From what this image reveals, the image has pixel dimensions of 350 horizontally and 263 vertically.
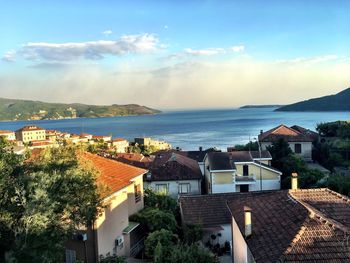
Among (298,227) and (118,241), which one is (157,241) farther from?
(298,227)

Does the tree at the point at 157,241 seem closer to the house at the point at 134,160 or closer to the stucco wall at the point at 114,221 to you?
the stucco wall at the point at 114,221

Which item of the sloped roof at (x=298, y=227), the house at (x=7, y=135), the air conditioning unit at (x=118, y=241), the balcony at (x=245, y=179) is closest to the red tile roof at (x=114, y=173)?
the air conditioning unit at (x=118, y=241)

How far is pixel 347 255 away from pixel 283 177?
27219mm

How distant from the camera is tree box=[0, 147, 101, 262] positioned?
830cm

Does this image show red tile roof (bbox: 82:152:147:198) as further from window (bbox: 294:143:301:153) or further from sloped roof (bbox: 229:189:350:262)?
window (bbox: 294:143:301:153)

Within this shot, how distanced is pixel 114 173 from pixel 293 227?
32.8 ft

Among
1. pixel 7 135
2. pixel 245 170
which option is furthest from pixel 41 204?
pixel 245 170

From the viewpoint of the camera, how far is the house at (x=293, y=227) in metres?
8.82

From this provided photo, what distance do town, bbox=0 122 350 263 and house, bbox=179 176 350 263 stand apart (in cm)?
3

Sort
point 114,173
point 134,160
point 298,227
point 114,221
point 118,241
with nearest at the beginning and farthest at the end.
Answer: point 298,227, point 114,221, point 118,241, point 114,173, point 134,160

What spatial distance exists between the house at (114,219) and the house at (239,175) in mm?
11548

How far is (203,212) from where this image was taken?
20859mm

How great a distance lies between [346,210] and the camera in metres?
11.7

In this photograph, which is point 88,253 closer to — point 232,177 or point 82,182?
point 82,182
